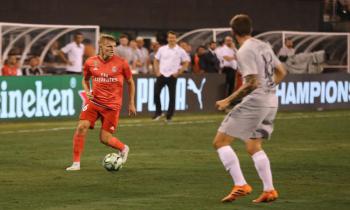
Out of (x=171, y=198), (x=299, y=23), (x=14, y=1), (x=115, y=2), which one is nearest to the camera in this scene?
(x=171, y=198)

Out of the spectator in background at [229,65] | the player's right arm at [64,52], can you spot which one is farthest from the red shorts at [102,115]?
the spectator in background at [229,65]

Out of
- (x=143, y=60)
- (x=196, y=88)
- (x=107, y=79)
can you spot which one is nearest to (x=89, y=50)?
(x=143, y=60)

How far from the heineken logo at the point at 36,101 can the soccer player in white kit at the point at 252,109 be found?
486 inches

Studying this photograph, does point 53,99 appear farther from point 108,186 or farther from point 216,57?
point 108,186

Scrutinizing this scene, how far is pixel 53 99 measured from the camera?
78.4 feet

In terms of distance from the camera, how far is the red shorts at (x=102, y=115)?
1445 centimetres

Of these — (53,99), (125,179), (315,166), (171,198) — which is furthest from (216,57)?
(171,198)

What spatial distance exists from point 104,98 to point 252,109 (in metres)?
3.99

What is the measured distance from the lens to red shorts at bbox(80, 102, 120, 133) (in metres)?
14.4

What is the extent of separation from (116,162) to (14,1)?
20.5 metres

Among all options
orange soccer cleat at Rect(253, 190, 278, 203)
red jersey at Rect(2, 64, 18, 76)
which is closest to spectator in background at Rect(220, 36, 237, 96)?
red jersey at Rect(2, 64, 18, 76)

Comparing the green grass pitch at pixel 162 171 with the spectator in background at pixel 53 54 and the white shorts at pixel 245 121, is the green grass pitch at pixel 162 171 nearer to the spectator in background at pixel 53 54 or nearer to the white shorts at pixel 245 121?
the white shorts at pixel 245 121

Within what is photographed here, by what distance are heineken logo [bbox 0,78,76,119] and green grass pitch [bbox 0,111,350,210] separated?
484 millimetres

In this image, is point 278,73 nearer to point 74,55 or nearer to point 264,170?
point 264,170
